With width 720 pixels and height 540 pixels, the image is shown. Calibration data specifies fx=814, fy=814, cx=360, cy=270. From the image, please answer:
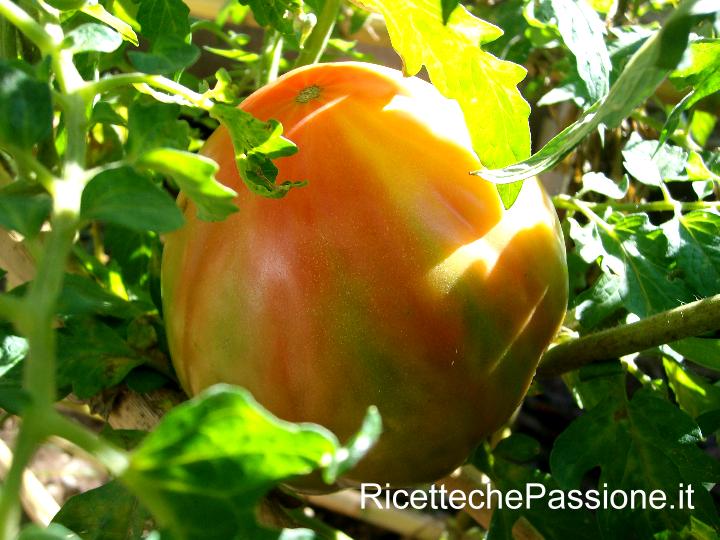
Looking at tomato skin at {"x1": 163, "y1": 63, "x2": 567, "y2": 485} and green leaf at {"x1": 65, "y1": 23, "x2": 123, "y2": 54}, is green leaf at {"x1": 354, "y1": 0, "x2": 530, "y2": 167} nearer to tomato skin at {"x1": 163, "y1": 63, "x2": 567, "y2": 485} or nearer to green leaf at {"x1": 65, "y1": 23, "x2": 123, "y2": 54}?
tomato skin at {"x1": 163, "y1": 63, "x2": 567, "y2": 485}

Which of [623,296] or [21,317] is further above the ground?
[21,317]

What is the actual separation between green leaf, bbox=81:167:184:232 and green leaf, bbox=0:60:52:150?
28 mm

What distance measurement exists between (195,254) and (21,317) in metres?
0.21

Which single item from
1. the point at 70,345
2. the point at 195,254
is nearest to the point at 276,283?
the point at 195,254

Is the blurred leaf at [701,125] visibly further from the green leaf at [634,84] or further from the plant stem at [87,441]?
the plant stem at [87,441]

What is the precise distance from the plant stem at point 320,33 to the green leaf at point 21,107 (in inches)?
10.8

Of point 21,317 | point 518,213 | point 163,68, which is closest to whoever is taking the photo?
point 21,317

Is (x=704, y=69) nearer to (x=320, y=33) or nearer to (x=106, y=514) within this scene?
(x=320, y=33)

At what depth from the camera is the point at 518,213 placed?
0.44m

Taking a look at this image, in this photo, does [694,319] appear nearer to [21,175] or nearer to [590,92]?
[590,92]

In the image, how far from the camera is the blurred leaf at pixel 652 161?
0.56 m

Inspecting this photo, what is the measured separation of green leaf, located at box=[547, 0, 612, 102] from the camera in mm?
408

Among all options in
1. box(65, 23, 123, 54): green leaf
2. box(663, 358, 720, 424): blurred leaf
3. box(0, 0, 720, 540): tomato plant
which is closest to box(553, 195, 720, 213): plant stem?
A: box(0, 0, 720, 540): tomato plant

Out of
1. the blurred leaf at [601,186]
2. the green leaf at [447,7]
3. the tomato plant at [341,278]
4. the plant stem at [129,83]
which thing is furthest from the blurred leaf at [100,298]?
the blurred leaf at [601,186]
